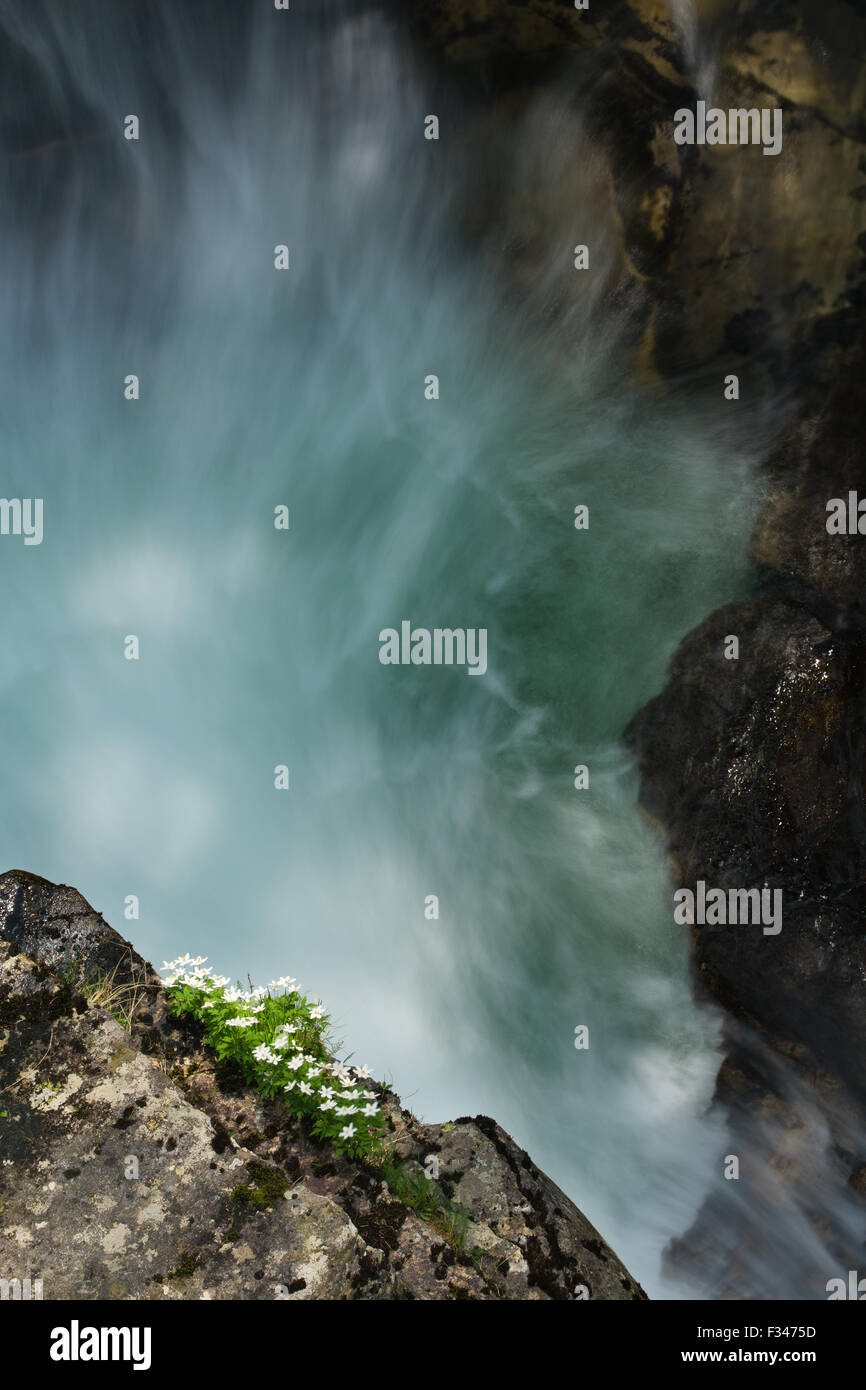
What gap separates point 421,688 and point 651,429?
3.86 m

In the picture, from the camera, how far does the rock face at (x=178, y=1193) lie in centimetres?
370

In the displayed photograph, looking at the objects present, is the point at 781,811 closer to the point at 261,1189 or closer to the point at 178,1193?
the point at 261,1189

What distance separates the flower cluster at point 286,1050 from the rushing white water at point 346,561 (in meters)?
4.24

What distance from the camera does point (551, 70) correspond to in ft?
28.6

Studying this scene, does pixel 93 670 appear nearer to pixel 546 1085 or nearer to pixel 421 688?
pixel 421 688

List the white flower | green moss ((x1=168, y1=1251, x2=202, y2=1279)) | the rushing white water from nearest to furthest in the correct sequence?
1. green moss ((x1=168, y1=1251, x2=202, y2=1279))
2. the white flower
3. the rushing white water

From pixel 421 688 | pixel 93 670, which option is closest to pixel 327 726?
pixel 421 688

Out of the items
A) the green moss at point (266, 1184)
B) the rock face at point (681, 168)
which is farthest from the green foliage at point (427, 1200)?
the rock face at point (681, 168)

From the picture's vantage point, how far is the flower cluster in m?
4.79

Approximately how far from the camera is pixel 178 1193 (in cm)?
388

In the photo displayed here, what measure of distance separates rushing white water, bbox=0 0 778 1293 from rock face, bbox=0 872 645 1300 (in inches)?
156

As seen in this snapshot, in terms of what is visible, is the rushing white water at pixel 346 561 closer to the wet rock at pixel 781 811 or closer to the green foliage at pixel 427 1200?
the wet rock at pixel 781 811

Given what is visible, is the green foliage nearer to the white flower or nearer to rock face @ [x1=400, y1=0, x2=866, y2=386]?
the white flower

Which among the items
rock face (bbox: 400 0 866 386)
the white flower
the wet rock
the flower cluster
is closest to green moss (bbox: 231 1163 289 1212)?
the flower cluster
